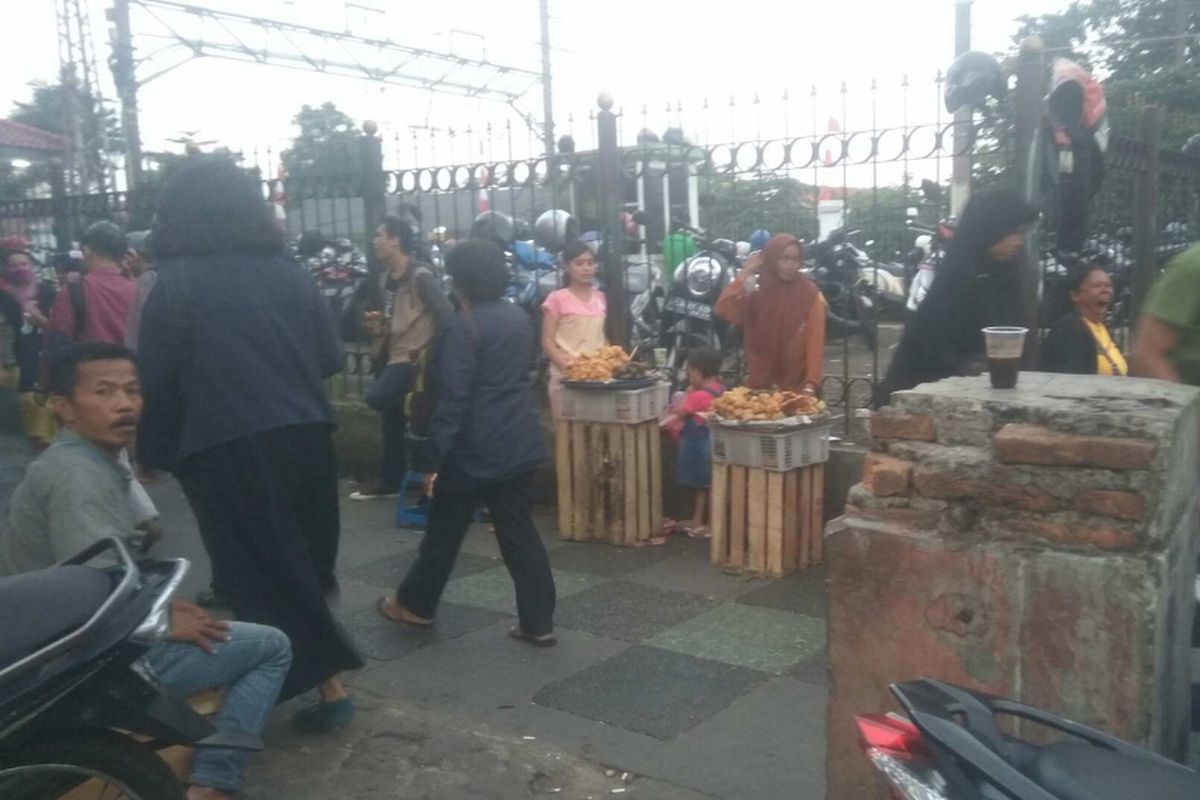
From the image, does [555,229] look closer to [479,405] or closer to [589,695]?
[479,405]

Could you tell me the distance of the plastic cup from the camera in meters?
2.98

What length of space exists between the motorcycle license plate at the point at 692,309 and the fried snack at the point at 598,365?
6.93 ft

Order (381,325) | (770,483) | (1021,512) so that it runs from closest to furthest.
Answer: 1. (1021,512)
2. (770,483)
3. (381,325)

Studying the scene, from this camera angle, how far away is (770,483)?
19.2ft

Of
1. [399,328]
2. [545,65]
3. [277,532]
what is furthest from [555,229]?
[545,65]

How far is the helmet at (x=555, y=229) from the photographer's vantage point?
299 inches

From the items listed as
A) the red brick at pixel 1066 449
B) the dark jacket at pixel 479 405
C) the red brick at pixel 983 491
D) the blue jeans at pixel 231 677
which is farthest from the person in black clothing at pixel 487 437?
the red brick at pixel 1066 449

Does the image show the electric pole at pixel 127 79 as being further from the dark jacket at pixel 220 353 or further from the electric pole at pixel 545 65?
the dark jacket at pixel 220 353

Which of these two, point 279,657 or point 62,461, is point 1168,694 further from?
point 62,461

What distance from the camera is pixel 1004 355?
298 cm

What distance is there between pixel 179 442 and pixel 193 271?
0.59m

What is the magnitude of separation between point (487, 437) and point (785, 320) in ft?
7.43

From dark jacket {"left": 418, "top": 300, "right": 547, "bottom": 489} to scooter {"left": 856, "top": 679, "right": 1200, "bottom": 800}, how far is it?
2835 millimetres

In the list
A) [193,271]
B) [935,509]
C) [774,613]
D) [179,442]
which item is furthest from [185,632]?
[774,613]
